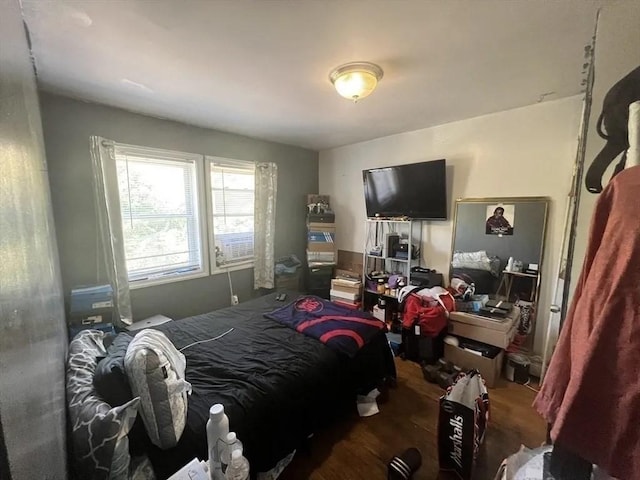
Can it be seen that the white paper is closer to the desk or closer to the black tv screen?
the desk

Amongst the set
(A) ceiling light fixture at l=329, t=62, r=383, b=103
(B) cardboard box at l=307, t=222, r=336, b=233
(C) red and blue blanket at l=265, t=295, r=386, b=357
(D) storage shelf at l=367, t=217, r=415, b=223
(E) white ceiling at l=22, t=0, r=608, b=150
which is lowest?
(C) red and blue blanket at l=265, t=295, r=386, b=357

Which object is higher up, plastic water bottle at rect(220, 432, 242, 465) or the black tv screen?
the black tv screen

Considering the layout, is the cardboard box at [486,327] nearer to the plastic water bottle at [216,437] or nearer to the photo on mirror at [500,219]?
the photo on mirror at [500,219]

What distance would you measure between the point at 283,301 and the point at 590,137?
98.2 inches

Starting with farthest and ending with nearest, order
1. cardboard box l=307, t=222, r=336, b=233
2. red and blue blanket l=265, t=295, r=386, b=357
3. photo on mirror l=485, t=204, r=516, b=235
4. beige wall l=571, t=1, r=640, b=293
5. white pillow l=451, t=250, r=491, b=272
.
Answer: cardboard box l=307, t=222, r=336, b=233 < white pillow l=451, t=250, r=491, b=272 < photo on mirror l=485, t=204, r=516, b=235 < red and blue blanket l=265, t=295, r=386, b=357 < beige wall l=571, t=1, r=640, b=293

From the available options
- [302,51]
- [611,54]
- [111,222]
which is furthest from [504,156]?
[111,222]

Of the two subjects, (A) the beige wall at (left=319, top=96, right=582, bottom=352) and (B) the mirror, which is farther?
(B) the mirror

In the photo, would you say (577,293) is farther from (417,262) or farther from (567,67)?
(417,262)

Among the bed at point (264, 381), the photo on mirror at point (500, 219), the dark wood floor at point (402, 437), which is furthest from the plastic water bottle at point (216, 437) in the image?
the photo on mirror at point (500, 219)

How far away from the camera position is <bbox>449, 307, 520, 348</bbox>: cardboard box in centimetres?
229

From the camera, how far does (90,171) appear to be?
231cm

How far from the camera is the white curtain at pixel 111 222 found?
2.31m

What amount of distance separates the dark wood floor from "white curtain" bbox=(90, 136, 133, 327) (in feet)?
6.64

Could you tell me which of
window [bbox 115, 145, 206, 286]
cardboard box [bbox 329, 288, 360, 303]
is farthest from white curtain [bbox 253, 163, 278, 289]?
cardboard box [bbox 329, 288, 360, 303]
